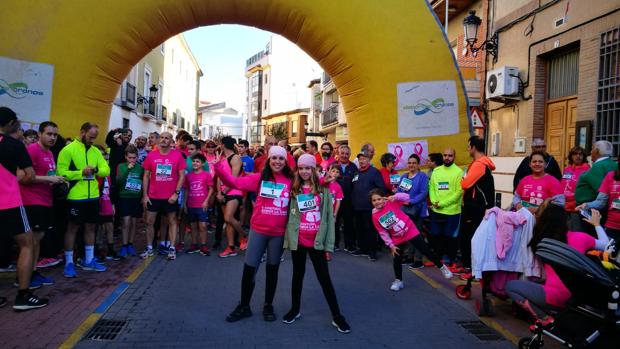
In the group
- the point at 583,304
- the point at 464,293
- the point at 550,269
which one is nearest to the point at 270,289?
the point at 464,293

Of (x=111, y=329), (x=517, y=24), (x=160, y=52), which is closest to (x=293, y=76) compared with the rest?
(x=160, y=52)

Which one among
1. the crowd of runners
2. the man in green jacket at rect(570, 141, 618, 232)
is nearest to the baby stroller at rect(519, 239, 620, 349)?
the crowd of runners

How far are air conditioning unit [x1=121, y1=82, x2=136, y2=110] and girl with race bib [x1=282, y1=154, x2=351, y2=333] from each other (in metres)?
17.4

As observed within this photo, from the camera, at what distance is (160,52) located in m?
29.6

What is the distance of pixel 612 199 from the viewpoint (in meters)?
5.43

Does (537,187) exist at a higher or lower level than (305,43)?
lower

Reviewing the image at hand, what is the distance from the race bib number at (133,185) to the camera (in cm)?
721

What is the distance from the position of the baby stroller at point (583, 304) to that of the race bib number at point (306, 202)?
1.98 metres

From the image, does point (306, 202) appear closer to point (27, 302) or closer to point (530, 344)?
point (530, 344)

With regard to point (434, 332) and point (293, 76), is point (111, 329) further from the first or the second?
point (293, 76)

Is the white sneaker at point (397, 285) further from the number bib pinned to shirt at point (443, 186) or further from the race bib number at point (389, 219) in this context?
the number bib pinned to shirt at point (443, 186)

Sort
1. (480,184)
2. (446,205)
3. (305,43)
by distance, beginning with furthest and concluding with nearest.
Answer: (305,43)
(446,205)
(480,184)

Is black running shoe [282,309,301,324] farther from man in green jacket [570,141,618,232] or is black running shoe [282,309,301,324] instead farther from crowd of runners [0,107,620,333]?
man in green jacket [570,141,618,232]

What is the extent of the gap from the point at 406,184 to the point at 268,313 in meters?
3.52
